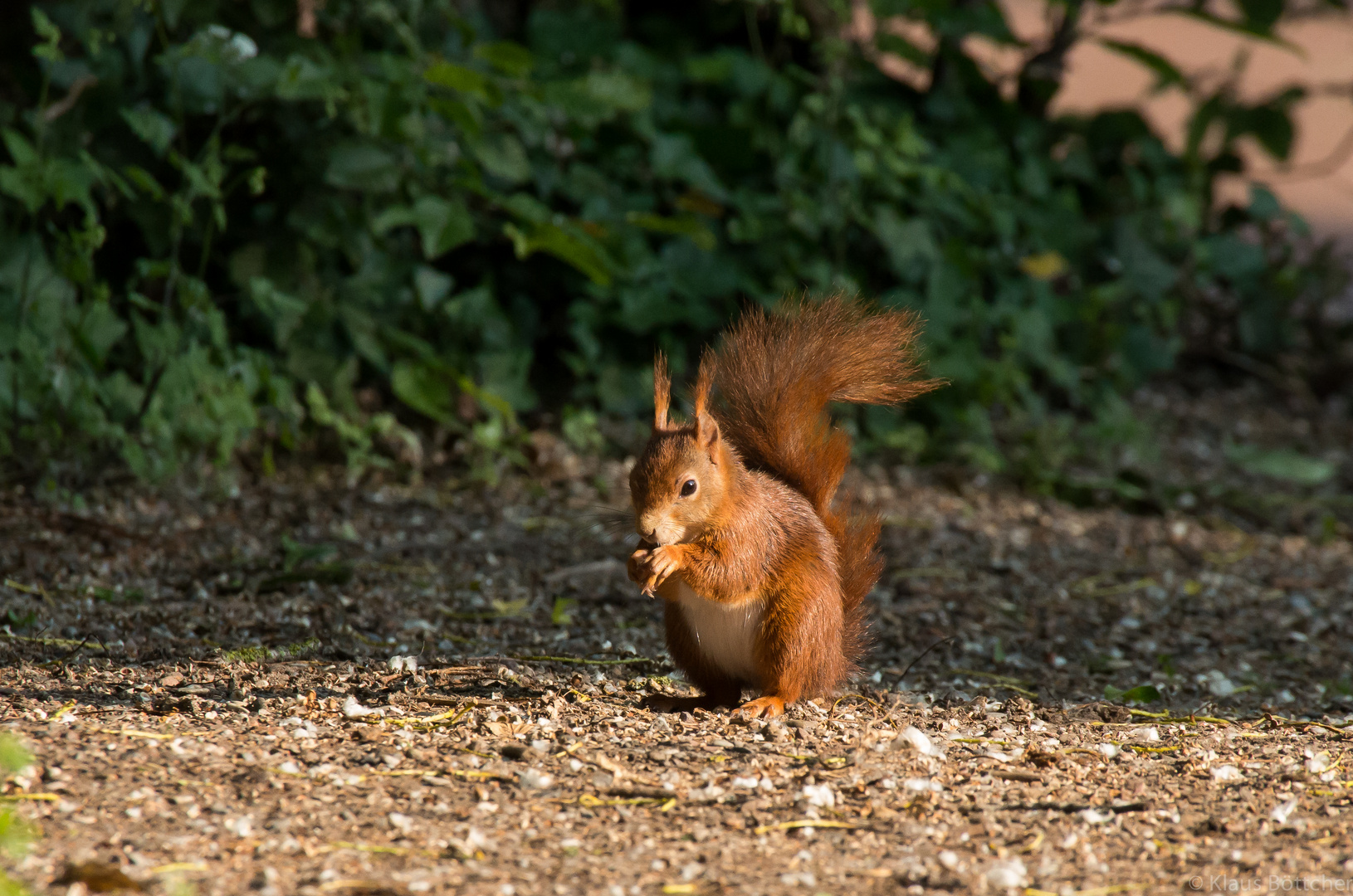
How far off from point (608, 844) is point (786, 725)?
1.75ft

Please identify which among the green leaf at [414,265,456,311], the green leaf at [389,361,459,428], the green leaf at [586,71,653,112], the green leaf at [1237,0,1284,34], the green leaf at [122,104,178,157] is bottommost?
the green leaf at [389,361,459,428]

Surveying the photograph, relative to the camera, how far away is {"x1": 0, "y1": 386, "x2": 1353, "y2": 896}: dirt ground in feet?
5.01

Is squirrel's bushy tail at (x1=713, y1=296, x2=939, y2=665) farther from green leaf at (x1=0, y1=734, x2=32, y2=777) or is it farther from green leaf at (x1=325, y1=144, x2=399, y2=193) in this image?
green leaf at (x1=325, y1=144, x2=399, y2=193)

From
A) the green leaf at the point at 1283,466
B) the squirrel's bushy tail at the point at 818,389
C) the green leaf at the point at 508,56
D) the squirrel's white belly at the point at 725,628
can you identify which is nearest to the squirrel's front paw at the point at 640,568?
the squirrel's white belly at the point at 725,628

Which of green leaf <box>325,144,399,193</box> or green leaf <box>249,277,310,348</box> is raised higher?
green leaf <box>325,144,399,193</box>

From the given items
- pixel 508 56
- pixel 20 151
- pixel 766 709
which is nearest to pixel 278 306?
pixel 20 151

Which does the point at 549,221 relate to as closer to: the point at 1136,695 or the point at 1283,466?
the point at 1136,695

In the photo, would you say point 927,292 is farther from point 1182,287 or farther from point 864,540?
point 864,540

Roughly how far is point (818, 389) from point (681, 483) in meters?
0.35

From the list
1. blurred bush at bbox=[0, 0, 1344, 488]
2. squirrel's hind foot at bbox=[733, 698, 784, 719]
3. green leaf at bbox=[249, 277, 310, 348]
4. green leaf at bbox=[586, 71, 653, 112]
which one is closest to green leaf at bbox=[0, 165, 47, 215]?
blurred bush at bbox=[0, 0, 1344, 488]

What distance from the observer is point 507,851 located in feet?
5.03

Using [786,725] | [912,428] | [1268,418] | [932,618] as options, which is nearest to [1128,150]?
[1268,418]

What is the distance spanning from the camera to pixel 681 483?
193cm

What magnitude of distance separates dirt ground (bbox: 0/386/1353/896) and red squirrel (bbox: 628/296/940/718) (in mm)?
114
